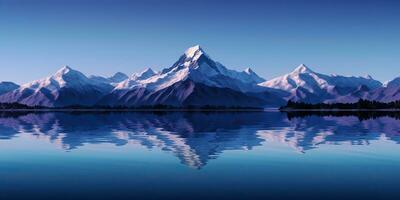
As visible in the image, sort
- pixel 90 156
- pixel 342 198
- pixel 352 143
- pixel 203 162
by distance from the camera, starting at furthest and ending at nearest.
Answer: pixel 352 143 < pixel 90 156 < pixel 203 162 < pixel 342 198

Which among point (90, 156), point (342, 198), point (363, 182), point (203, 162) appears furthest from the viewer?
point (90, 156)

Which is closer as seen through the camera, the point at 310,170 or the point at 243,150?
the point at 310,170

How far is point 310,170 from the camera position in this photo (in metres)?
48.4

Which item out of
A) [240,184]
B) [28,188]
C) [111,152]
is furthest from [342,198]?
[111,152]

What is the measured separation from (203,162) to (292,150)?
739 inches

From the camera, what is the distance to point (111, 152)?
2596 inches

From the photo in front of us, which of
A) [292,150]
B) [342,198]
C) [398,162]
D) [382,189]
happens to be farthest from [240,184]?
[292,150]

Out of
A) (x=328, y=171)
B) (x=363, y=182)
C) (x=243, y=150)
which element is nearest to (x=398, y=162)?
(x=328, y=171)

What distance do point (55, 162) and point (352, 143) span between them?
161ft

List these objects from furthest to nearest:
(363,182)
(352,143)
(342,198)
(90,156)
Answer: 1. (352,143)
2. (90,156)
3. (363,182)
4. (342,198)

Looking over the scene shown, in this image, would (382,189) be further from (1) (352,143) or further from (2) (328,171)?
(1) (352,143)

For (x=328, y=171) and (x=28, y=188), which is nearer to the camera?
(x=28, y=188)

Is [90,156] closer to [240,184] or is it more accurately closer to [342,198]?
[240,184]

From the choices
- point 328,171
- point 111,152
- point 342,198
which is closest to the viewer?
point 342,198
